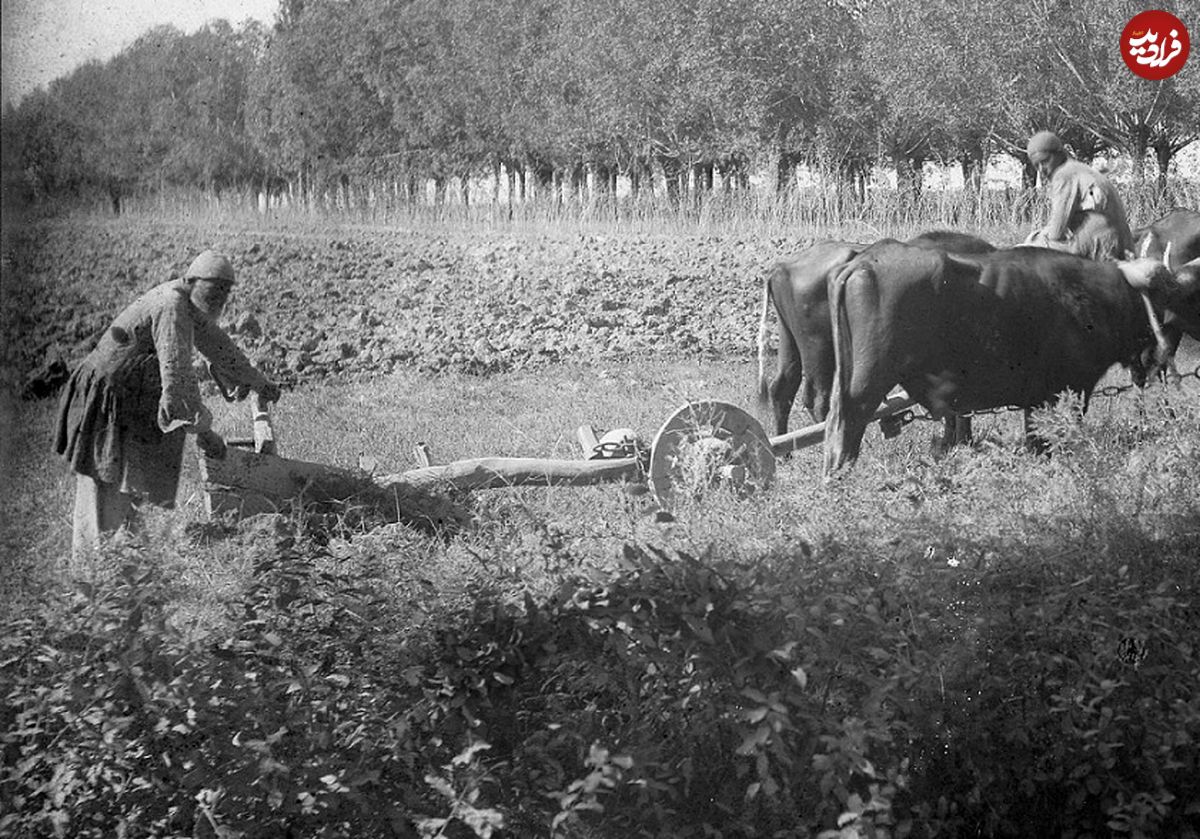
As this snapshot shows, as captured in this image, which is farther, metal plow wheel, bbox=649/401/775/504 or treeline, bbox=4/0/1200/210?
metal plow wheel, bbox=649/401/775/504

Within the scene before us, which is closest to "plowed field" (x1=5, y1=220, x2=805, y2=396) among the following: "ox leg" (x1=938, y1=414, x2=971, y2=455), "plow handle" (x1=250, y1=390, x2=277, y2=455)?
"plow handle" (x1=250, y1=390, x2=277, y2=455)

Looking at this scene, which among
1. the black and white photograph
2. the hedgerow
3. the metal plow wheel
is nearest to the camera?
the hedgerow

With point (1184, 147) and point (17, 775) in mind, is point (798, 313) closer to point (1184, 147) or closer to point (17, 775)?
point (1184, 147)

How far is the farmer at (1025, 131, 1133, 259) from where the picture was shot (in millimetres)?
5645

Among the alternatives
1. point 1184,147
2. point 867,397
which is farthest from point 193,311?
point 1184,147

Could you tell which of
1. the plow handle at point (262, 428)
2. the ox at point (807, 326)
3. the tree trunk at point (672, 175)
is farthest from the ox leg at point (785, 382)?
the plow handle at point (262, 428)

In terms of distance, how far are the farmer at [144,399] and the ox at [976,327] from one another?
257 centimetres

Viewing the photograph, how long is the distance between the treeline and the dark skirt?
75 cm

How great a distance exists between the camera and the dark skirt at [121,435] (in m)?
4.45

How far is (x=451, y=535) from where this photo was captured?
15.9ft

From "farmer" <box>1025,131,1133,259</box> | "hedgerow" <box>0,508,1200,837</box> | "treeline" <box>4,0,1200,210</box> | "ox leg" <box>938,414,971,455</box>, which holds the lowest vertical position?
"hedgerow" <box>0,508,1200,837</box>

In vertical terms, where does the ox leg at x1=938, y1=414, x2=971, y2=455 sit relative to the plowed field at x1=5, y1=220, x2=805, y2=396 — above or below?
below

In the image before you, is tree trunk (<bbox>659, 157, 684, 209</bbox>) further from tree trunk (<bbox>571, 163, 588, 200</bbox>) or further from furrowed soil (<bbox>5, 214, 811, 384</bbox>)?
tree trunk (<bbox>571, 163, 588, 200</bbox>)

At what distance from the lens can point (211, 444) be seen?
438 centimetres
